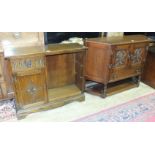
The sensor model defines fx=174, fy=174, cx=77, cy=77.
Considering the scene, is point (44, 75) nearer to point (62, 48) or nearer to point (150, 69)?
point (62, 48)

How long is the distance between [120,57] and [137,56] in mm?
355

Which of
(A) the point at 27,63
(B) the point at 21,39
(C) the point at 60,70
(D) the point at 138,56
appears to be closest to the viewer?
(A) the point at 27,63

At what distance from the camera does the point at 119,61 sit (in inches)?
101

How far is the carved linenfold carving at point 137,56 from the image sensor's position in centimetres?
265

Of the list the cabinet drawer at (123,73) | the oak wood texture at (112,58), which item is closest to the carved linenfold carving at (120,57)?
the oak wood texture at (112,58)

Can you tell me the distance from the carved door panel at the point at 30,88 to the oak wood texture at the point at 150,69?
184cm

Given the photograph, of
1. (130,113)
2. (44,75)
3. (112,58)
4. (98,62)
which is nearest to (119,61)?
(112,58)

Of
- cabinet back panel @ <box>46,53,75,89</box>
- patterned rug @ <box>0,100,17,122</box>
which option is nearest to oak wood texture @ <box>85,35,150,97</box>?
cabinet back panel @ <box>46,53,75,89</box>

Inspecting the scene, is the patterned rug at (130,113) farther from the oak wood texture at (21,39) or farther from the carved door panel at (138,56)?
the oak wood texture at (21,39)

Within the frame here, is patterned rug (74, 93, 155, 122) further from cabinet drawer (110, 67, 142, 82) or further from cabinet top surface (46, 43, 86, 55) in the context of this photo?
cabinet top surface (46, 43, 86, 55)
